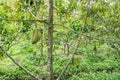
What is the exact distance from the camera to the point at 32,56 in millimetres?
7699

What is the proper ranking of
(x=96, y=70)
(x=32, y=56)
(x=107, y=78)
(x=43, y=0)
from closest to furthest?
(x=43, y=0), (x=107, y=78), (x=96, y=70), (x=32, y=56)

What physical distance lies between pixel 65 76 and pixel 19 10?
4.87 meters

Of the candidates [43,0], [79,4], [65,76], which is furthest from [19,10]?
[65,76]

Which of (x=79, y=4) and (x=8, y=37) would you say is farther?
(x=8, y=37)

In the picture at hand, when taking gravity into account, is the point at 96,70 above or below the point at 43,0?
below

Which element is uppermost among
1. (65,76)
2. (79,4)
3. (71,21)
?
(79,4)

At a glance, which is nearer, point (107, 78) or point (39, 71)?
point (107, 78)

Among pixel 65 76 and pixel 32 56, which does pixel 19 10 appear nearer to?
pixel 65 76

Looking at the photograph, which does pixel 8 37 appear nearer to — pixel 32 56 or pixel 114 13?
pixel 32 56

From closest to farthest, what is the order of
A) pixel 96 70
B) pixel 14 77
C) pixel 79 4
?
pixel 79 4, pixel 14 77, pixel 96 70

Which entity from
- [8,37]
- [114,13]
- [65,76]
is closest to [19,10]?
[114,13]

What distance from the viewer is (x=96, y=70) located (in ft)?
22.6

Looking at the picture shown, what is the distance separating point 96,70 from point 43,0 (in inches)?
215

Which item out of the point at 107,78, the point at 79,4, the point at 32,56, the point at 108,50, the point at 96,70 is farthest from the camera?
the point at 108,50
